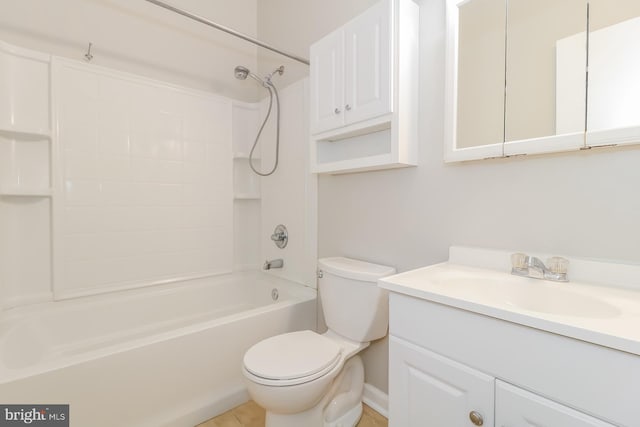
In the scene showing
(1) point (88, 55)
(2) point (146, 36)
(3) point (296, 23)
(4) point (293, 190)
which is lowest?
(4) point (293, 190)

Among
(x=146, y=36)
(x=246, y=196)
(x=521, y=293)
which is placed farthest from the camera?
(x=246, y=196)

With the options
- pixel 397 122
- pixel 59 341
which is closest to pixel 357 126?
pixel 397 122

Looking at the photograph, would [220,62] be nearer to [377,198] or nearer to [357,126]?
[357,126]

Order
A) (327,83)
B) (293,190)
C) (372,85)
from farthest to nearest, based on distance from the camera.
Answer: (293,190) < (327,83) < (372,85)

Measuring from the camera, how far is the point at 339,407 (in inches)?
55.6

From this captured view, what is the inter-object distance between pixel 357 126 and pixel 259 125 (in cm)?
131

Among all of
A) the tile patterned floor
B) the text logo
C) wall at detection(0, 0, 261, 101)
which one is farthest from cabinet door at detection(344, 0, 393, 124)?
the text logo

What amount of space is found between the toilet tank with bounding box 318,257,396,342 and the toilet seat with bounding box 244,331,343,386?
116 millimetres

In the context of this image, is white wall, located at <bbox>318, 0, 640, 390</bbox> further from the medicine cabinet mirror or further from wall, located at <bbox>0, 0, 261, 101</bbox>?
wall, located at <bbox>0, 0, 261, 101</bbox>

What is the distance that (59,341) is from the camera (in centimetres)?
165

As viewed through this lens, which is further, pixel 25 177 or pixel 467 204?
pixel 25 177

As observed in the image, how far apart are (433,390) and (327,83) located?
1395mm

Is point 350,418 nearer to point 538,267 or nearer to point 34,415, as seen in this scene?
A: point 538,267

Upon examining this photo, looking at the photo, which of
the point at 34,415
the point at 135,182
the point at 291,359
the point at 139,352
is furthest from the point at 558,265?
the point at 135,182
